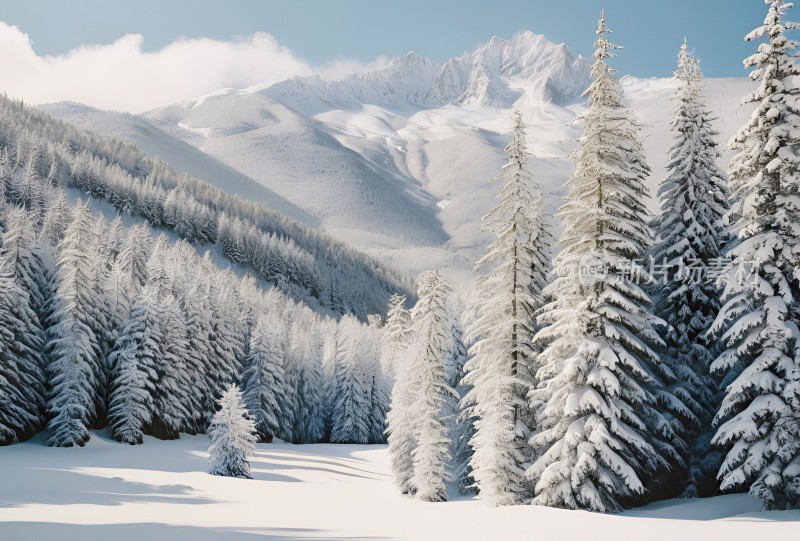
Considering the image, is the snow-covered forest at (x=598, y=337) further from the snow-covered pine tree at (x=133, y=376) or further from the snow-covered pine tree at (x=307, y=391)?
the snow-covered pine tree at (x=307, y=391)

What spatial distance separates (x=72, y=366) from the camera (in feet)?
135

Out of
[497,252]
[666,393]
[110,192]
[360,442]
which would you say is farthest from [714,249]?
[110,192]

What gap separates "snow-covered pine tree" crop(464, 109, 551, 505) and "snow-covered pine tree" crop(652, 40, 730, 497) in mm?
5898

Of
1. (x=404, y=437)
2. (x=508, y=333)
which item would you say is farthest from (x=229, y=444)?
(x=508, y=333)

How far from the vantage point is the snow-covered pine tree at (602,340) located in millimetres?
20859

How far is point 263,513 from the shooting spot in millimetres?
19750

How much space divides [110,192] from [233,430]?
152 m

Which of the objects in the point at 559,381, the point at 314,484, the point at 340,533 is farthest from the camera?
the point at 314,484

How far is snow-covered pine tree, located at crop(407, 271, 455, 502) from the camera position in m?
32.0

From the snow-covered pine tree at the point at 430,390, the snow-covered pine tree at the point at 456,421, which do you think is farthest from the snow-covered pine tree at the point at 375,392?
the snow-covered pine tree at the point at 430,390

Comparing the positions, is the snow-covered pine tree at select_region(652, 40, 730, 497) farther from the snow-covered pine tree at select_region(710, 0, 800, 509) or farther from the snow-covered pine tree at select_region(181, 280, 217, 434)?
the snow-covered pine tree at select_region(181, 280, 217, 434)

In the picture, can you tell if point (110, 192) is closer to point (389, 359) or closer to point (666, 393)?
point (389, 359)

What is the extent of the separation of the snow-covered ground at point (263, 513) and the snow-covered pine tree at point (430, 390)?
2280 mm

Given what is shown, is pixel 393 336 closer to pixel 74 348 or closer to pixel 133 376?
pixel 133 376
